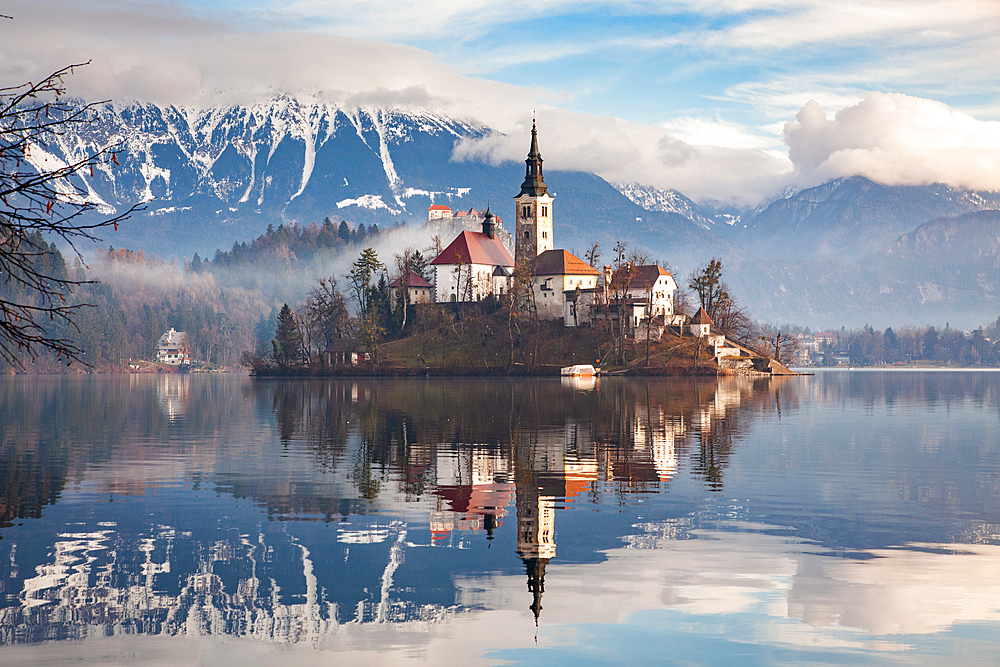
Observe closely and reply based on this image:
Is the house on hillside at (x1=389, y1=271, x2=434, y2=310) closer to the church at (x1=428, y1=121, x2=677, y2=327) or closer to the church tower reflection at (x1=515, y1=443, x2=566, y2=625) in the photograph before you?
the church at (x1=428, y1=121, x2=677, y2=327)

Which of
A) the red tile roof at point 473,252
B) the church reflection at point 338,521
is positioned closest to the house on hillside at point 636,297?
the red tile roof at point 473,252

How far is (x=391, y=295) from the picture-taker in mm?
183125

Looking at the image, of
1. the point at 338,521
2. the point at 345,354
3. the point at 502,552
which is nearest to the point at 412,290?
the point at 345,354

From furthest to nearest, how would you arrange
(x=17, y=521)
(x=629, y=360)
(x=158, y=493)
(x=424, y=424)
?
(x=629, y=360) → (x=424, y=424) → (x=158, y=493) → (x=17, y=521)

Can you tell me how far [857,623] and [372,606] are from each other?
8579 mm

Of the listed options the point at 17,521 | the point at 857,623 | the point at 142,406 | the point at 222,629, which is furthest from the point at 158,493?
the point at 142,406

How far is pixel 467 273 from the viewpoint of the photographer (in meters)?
180

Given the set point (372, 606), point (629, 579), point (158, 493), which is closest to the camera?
point (372, 606)

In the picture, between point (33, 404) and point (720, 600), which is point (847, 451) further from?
point (33, 404)

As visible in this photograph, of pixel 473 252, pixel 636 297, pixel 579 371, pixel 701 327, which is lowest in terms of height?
pixel 579 371

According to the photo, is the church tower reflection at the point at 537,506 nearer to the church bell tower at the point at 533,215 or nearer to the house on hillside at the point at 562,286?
the house on hillside at the point at 562,286

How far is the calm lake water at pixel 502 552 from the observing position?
15.3 metres

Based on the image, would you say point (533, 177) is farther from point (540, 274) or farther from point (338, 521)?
point (338, 521)

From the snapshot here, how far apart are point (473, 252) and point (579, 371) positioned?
167ft
